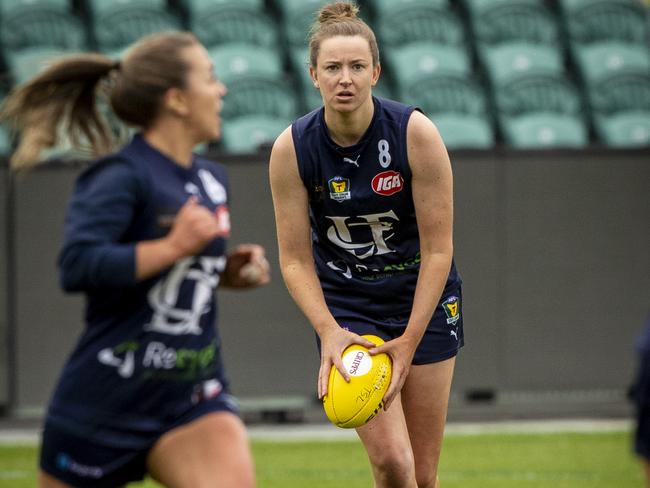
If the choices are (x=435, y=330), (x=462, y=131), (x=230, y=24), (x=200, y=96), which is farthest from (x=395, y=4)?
(x=200, y=96)

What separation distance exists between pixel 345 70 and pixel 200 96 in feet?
3.14

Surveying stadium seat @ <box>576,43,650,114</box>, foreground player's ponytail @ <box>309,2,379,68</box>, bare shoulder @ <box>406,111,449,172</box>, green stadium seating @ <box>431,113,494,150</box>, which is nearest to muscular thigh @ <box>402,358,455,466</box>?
bare shoulder @ <box>406,111,449,172</box>

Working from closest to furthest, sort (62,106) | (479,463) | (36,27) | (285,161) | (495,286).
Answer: (62,106)
(285,161)
(479,463)
(495,286)
(36,27)

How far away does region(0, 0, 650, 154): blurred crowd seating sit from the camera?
11.8 metres

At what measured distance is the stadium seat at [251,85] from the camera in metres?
11.8

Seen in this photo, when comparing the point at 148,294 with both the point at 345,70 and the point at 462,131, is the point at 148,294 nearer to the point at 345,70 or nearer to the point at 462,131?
the point at 345,70

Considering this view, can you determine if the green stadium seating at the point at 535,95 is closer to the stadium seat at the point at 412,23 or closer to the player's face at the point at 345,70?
the stadium seat at the point at 412,23

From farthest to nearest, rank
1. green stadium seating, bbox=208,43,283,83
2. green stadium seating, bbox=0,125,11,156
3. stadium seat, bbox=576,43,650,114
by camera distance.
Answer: stadium seat, bbox=576,43,650,114, green stadium seating, bbox=208,43,283,83, green stadium seating, bbox=0,125,11,156

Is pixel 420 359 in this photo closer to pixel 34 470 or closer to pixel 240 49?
pixel 34 470

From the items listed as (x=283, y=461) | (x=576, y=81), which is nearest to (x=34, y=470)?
(x=283, y=461)

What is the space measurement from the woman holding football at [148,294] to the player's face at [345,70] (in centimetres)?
88

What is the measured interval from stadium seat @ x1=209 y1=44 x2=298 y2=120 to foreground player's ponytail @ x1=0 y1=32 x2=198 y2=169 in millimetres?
7772

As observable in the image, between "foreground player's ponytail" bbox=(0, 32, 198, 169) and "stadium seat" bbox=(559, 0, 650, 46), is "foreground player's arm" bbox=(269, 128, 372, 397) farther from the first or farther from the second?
"stadium seat" bbox=(559, 0, 650, 46)

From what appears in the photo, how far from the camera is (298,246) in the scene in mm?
4902
